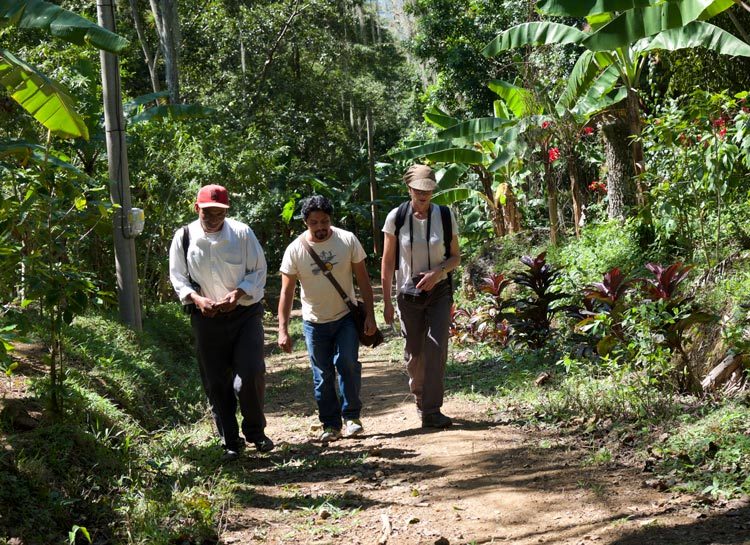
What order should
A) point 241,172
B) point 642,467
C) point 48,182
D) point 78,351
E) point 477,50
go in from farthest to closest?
point 477,50 < point 241,172 < point 78,351 < point 48,182 < point 642,467

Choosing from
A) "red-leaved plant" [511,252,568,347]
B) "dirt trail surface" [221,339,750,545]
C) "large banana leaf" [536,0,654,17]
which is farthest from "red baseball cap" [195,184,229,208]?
"red-leaved plant" [511,252,568,347]

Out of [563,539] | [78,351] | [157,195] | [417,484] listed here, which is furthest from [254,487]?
[157,195]

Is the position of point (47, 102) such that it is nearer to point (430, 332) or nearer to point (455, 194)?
A: point (430, 332)

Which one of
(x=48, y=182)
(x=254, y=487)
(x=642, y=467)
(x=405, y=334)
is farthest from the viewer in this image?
(x=405, y=334)

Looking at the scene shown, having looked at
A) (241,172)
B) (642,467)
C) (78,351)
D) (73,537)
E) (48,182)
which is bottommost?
(642,467)

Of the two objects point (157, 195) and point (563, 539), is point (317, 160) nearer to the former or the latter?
point (157, 195)

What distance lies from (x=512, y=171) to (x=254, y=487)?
12.4 m

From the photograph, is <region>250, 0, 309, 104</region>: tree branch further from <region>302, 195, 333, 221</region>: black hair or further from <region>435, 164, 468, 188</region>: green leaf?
<region>302, 195, 333, 221</region>: black hair

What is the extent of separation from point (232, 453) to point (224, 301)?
115 cm

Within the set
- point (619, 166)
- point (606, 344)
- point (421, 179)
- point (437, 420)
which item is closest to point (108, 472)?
point (437, 420)

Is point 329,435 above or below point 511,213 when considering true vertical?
below

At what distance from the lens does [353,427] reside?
23.7 ft

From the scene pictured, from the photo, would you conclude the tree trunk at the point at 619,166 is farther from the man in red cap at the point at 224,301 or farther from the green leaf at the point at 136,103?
the man in red cap at the point at 224,301

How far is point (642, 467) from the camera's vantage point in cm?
557
